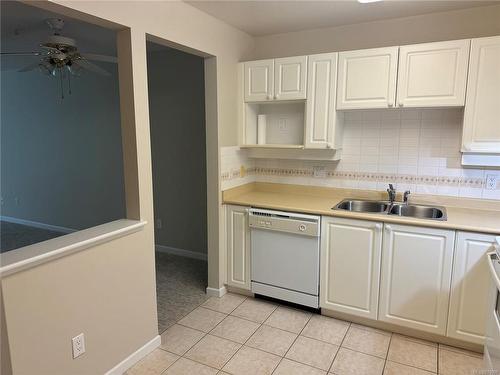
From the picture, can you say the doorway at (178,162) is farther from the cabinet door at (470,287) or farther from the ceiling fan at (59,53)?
the cabinet door at (470,287)

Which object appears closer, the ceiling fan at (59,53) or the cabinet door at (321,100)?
the ceiling fan at (59,53)

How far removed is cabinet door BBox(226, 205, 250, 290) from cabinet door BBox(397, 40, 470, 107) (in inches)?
62.3

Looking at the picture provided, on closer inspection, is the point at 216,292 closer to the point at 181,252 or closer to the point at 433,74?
the point at 181,252

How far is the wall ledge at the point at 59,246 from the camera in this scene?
154cm

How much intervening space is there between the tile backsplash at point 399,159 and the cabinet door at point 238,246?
0.29 m

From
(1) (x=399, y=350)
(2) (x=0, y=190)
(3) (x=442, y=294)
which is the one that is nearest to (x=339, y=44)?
(3) (x=442, y=294)

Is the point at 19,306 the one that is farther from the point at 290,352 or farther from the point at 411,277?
the point at 411,277

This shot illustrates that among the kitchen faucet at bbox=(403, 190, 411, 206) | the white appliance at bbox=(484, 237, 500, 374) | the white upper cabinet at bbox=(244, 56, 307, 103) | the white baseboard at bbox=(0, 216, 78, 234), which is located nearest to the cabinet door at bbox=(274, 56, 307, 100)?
the white upper cabinet at bbox=(244, 56, 307, 103)

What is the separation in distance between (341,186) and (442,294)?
1203 millimetres

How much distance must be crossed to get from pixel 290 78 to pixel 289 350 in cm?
212

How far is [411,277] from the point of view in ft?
7.95

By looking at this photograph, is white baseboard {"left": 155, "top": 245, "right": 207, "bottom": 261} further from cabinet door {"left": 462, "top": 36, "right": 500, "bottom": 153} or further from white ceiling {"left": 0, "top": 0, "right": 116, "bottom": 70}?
cabinet door {"left": 462, "top": 36, "right": 500, "bottom": 153}

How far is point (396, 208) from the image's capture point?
283 centimetres

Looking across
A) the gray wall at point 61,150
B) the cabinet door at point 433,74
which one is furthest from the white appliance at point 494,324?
the gray wall at point 61,150
